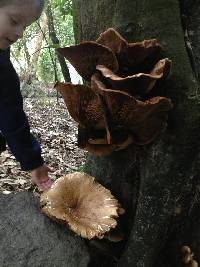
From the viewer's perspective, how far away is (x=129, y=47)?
1903 millimetres

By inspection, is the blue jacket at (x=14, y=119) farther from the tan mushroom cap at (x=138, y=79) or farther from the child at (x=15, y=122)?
the tan mushroom cap at (x=138, y=79)

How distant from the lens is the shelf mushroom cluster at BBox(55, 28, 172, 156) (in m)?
1.76

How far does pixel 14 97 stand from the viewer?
2865 mm

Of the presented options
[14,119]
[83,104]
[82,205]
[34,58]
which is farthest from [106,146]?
[34,58]

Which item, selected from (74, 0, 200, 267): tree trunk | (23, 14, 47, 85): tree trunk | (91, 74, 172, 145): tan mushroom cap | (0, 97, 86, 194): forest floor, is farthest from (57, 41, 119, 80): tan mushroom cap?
(23, 14, 47, 85): tree trunk

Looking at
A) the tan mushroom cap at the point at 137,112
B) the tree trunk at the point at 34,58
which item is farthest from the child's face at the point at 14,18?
the tree trunk at the point at 34,58

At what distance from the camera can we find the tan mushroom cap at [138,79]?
1.72 meters

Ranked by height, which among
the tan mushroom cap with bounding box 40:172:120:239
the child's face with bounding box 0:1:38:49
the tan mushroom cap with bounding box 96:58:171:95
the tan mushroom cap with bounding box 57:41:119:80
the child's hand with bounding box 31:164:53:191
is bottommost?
the child's hand with bounding box 31:164:53:191

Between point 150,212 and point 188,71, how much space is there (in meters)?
0.85

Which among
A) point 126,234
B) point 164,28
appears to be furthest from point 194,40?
point 126,234

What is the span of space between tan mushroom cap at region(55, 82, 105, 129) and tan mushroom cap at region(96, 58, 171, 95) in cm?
16

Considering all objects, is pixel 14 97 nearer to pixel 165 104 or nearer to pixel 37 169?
pixel 37 169

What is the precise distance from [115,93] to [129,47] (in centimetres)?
35

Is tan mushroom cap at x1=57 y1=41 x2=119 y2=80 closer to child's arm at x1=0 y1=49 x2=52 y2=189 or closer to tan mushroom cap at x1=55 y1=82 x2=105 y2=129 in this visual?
tan mushroom cap at x1=55 y1=82 x2=105 y2=129
